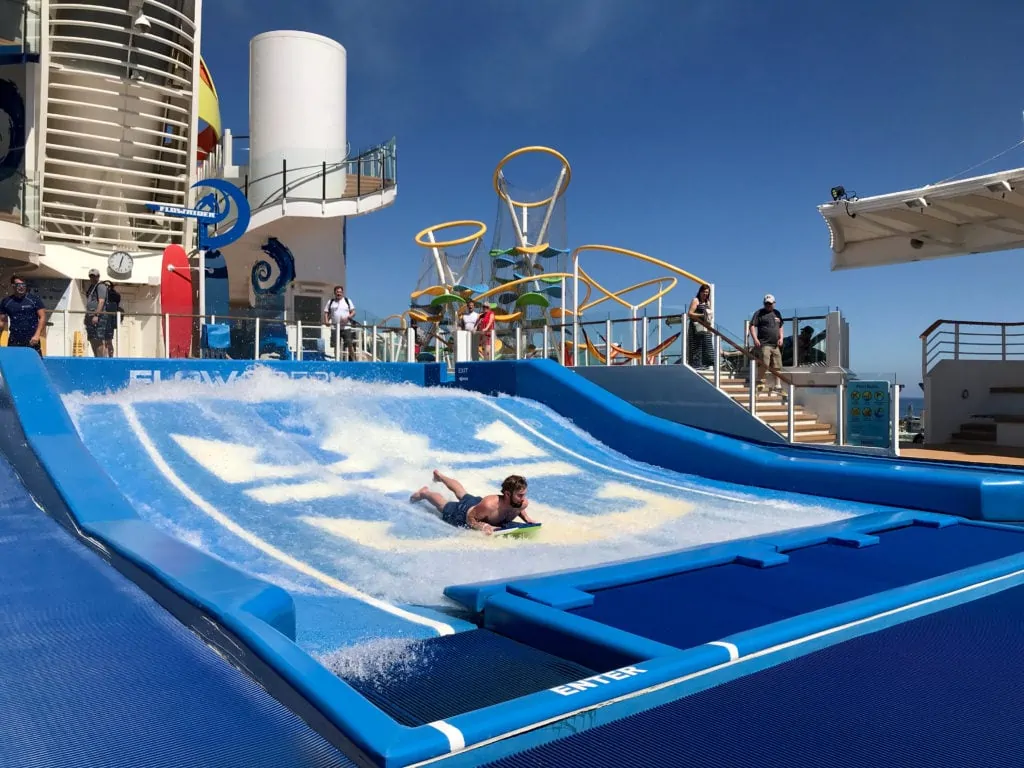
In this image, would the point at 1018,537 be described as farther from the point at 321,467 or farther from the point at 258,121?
the point at 258,121

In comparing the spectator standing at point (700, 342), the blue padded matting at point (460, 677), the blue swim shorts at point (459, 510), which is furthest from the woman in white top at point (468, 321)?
the blue padded matting at point (460, 677)

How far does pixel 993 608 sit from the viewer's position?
146 inches

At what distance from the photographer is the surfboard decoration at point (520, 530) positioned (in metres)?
5.91

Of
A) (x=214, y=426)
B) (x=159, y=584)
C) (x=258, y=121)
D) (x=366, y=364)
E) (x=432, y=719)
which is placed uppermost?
(x=258, y=121)

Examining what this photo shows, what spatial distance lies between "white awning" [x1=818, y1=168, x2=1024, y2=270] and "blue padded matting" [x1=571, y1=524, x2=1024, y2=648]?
6.47 meters

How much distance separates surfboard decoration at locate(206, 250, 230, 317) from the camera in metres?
18.7

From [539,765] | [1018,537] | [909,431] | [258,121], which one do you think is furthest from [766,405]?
[258,121]

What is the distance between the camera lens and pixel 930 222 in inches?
465

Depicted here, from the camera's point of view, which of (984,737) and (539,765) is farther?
(984,737)

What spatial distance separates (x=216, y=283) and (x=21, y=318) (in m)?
9.20

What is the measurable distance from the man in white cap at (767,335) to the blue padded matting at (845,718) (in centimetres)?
833

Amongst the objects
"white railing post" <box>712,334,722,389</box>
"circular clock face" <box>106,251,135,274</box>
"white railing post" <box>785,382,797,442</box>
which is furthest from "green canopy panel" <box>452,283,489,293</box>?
"white railing post" <box>785,382,797,442</box>

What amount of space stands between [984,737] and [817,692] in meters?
0.48

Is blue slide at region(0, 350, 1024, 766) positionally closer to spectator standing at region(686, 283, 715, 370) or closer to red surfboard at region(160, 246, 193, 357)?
spectator standing at region(686, 283, 715, 370)
